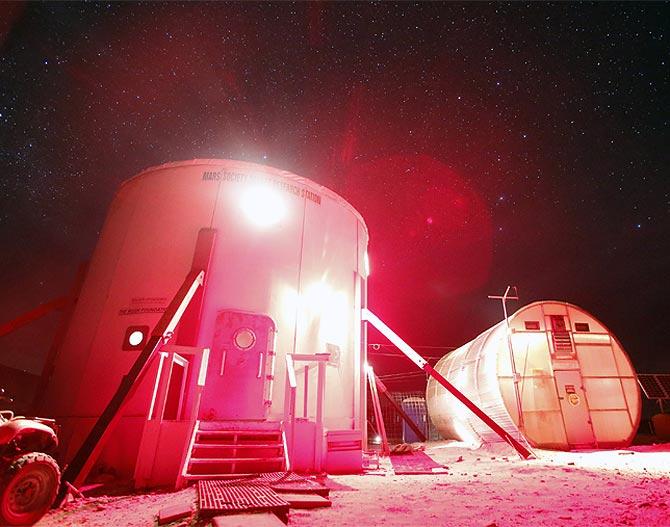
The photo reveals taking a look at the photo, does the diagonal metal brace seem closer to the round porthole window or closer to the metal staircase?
the round porthole window

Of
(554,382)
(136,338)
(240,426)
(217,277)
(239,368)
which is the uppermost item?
(217,277)

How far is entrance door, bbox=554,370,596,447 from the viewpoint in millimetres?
14039

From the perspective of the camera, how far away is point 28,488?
4.03 meters

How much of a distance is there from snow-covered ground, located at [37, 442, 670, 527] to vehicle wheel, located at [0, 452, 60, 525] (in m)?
0.27

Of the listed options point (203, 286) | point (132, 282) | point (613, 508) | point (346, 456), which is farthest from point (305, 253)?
point (613, 508)

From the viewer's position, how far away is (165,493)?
5520 millimetres

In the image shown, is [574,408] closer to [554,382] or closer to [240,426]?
[554,382]

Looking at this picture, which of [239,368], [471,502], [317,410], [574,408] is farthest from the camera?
[574,408]

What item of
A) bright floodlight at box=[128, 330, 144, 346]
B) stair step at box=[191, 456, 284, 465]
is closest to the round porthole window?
bright floodlight at box=[128, 330, 144, 346]

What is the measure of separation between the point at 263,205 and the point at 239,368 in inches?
166

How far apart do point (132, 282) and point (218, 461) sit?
196 inches

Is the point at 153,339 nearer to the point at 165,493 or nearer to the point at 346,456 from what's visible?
the point at 165,493

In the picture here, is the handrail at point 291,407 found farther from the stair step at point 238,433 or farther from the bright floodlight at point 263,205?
the bright floodlight at point 263,205

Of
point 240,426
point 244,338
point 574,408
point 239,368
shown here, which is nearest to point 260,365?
point 239,368
